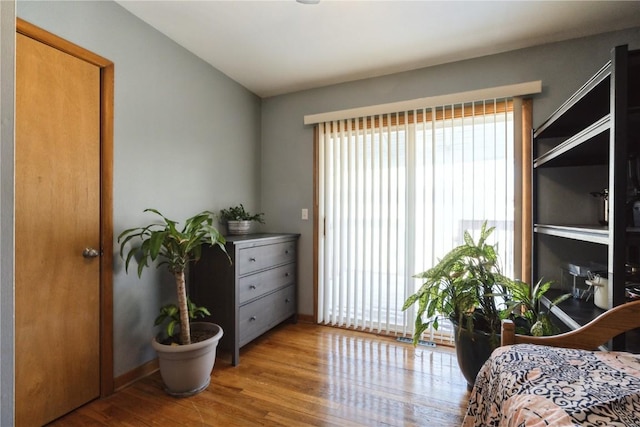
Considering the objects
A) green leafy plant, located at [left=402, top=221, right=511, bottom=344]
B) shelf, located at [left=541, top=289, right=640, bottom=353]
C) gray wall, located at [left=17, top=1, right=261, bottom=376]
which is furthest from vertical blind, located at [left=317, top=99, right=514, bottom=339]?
gray wall, located at [left=17, top=1, right=261, bottom=376]

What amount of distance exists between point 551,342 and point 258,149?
9.34ft

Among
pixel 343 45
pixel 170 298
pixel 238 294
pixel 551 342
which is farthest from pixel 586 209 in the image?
pixel 170 298

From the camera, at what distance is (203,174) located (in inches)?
95.3

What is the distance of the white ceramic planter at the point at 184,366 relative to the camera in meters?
1.67

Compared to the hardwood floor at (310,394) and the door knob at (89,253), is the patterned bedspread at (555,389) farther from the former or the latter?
the door knob at (89,253)

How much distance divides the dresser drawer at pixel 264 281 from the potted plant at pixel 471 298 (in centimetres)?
122

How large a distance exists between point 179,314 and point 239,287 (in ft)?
1.39

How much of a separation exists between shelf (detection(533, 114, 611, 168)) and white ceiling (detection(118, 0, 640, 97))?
0.90 metres

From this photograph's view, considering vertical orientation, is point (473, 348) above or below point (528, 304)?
below

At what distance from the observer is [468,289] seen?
1.65m

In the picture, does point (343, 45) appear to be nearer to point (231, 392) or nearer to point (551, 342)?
point (551, 342)

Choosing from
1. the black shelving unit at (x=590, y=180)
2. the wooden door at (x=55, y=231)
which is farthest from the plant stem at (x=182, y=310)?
the black shelving unit at (x=590, y=180)

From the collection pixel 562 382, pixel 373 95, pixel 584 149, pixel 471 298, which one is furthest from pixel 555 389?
pixel 373 95

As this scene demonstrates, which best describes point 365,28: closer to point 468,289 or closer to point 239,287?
point 468,289
